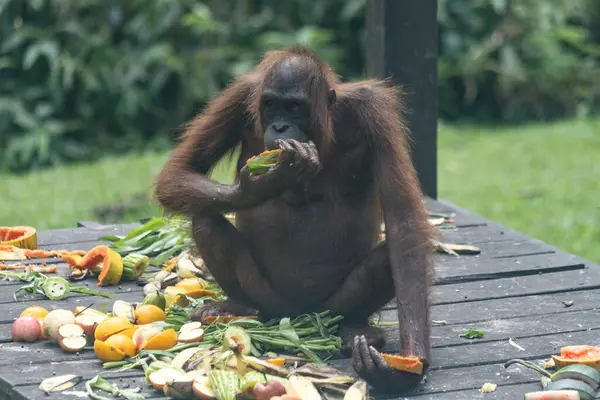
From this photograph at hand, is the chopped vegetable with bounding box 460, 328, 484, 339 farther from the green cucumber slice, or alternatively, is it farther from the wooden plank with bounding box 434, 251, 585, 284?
the green cucumber slice

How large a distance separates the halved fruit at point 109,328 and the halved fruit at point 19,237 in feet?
4.77

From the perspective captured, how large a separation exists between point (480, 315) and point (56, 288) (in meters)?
1.75

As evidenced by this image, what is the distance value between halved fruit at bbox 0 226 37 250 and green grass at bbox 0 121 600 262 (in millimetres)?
1778

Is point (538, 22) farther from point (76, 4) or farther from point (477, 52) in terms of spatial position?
point (76, 4)

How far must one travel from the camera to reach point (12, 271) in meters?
5.16

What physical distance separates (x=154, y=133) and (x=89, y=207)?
2018 millimetres

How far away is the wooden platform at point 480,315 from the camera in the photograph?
3.93 m

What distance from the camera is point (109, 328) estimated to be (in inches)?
165

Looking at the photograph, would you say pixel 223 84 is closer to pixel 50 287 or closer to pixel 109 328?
pixel 50 287

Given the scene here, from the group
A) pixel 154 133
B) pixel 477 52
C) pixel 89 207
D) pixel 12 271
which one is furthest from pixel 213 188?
pixel 477 52

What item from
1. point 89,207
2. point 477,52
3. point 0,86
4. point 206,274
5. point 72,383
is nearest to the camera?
point 72,383

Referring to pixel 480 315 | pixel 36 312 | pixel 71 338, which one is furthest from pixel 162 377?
pixel 480 315

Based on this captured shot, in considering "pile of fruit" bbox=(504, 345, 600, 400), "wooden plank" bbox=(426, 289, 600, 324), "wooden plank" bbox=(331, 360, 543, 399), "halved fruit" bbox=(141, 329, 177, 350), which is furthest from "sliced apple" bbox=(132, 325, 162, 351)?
"pile of fruit" bbox=(504, 345, 600, 400)

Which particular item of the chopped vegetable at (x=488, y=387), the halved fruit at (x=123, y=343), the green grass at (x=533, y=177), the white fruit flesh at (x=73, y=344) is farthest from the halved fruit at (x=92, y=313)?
the green grass at (x=533, y=177)
